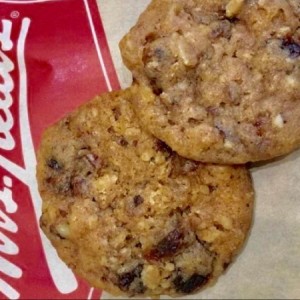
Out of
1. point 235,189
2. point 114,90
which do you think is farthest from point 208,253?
point 114,90

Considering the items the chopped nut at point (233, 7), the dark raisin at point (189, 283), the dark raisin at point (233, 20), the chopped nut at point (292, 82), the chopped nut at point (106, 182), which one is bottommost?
the dark raisin at point (189, 283)

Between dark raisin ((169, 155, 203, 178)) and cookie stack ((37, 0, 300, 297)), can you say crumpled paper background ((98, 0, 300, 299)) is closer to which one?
cookie stack ((37, 0, 300, 297))

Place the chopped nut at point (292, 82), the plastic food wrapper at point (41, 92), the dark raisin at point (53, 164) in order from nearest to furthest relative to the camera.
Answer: the chopped nut at point (292, 82), the dark raisin at point (53, 164), the plastic food wrapper at point (41, 92)

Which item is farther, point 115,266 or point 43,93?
point 43,93

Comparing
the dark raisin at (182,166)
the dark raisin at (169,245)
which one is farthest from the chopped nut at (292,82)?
the dark raisin at (169,245)

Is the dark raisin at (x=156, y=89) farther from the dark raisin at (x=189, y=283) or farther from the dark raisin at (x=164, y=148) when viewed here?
the dark raisin at (x=189, y=283)

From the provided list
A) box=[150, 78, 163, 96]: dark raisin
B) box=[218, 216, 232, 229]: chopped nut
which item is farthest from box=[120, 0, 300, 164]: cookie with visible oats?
box=[218, 216, 232, 229]: chopped nut

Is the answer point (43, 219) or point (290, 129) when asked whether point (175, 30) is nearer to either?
point (290, 129)

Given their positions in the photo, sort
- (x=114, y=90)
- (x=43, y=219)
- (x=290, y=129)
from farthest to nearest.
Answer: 1. (x=114, y=90)
2. (x=43, y=219)
3. (x=290, y=129)
